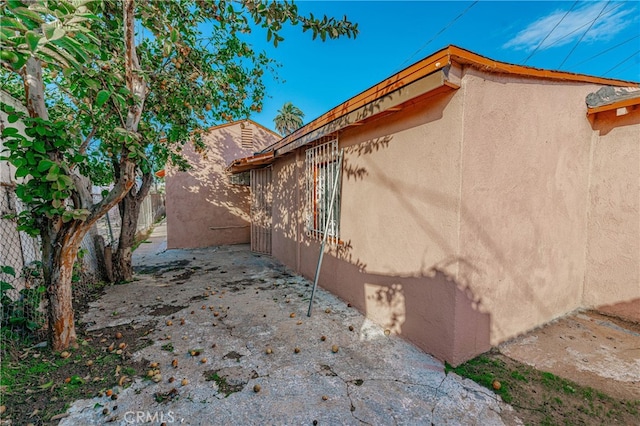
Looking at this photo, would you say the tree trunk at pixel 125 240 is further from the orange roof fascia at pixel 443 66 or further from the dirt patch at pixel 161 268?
the orange roof fascia at pixel 443 66

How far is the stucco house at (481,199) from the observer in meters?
2.57

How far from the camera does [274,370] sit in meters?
2.59

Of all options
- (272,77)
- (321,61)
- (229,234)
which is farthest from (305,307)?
(321,61)

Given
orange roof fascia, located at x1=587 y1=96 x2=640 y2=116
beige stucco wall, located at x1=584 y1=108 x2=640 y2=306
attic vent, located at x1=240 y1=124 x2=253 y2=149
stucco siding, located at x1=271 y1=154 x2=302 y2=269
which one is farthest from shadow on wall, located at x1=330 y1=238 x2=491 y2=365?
attic vent, located at x1=240 y1=124 x2=253 y2=149

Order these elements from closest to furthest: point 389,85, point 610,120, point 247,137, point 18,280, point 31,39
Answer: point 31,39 → point 389,85 → point 18,280 → point 610,120 → point 247,137

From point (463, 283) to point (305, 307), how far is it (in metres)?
2.37

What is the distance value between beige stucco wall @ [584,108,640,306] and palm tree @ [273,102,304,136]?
27.1 metres

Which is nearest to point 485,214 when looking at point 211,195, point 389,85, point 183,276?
point 389,85

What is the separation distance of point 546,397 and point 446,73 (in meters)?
2.84

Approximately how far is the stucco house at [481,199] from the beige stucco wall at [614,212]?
14 mm

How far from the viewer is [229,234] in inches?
384

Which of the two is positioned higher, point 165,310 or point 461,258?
point 461,258

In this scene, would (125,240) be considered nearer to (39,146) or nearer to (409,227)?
(39,146)

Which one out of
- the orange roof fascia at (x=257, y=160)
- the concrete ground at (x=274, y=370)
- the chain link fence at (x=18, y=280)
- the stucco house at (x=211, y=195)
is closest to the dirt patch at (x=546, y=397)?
the concrete ground at (x=274, y=370)
